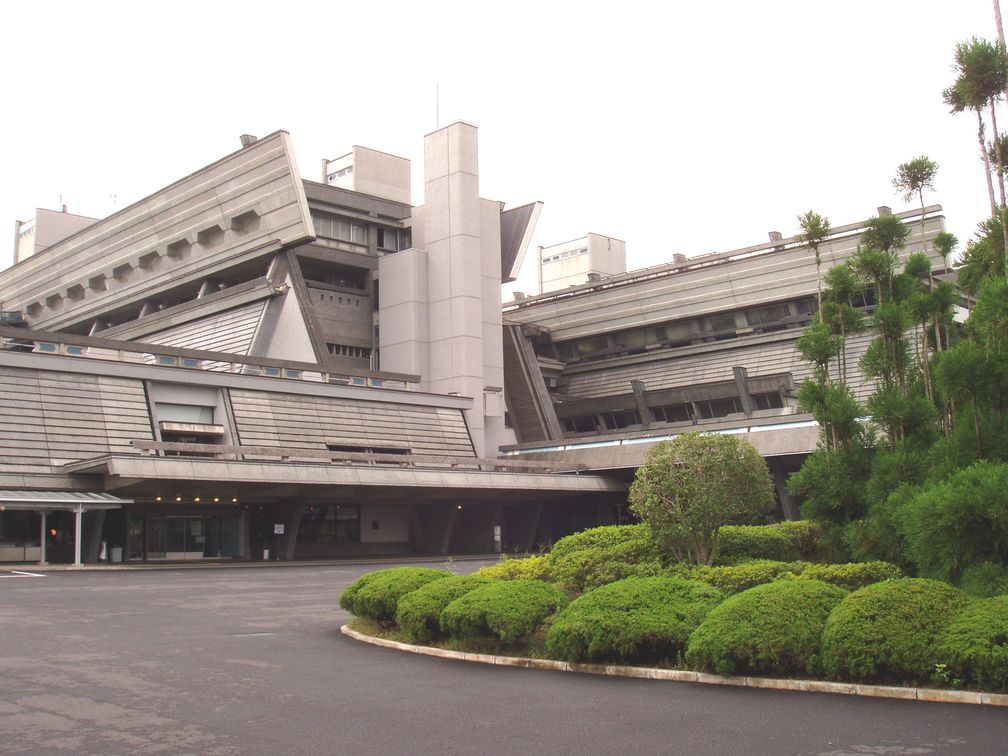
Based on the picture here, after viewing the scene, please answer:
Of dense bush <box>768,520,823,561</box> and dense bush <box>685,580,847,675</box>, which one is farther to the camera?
dense bush <box>768,520,823,561</box>

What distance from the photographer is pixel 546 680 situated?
12367mm

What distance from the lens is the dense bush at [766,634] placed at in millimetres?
11461

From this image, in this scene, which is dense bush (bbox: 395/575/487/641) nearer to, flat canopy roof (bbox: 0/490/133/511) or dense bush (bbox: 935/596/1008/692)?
dense bush (bbox: 935/596/1008/692)

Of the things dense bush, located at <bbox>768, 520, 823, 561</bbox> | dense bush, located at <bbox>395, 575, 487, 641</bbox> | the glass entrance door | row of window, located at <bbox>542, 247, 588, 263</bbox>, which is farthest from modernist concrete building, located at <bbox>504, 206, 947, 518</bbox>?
dense bush, located at <bbox>395, 575, 487, 641</bbox>

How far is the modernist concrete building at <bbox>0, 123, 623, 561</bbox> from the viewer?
1534 inches

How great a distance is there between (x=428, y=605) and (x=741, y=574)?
5.00 metres

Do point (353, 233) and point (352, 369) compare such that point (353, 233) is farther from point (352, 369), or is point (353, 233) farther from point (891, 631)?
point (891, 631)

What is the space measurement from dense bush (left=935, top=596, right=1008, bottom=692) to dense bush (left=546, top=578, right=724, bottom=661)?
10.6 ft

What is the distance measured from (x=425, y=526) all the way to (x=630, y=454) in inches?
458

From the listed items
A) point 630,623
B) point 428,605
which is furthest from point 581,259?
point 630,623

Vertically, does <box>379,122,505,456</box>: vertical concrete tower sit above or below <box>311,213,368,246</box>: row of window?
below

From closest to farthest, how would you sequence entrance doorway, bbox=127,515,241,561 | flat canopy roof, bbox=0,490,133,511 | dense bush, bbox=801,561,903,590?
dense bush, bbox=801,561,903,590 → flat canopy roof, bbox=0,490,133,511 → entrance doorway, bbox=127,515,241,561

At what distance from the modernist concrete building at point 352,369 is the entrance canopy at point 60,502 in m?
0.14

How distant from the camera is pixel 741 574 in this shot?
15.7 meters
